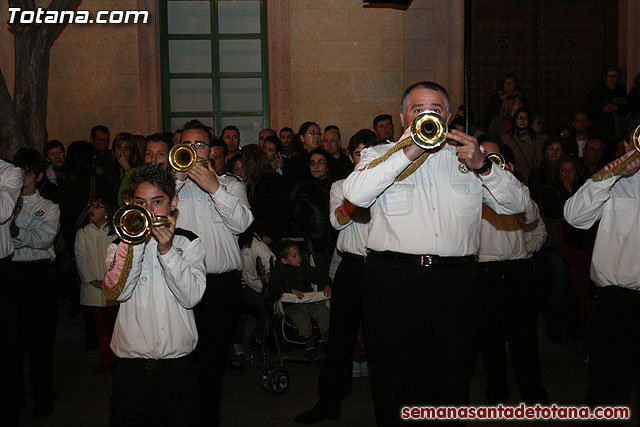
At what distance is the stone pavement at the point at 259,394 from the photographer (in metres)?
6.04

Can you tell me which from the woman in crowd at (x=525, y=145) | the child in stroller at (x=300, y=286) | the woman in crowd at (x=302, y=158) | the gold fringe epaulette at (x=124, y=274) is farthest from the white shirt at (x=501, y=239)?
the woman in crowd at (x=525, y=145)

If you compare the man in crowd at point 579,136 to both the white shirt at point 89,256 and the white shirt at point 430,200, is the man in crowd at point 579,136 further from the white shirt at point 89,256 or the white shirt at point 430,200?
the white shirt at point 430,200

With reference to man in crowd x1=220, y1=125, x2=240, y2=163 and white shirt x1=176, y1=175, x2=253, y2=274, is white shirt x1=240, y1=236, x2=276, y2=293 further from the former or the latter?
man in crowd x1=220, y1=125, x2=240, y2=163

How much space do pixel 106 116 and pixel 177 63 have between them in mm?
1441

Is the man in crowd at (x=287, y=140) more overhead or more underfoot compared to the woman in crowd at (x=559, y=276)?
more overhead

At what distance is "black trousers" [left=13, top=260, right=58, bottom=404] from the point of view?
611 centimetres

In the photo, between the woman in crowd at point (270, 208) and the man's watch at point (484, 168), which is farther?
the woman in crowd at point (270, 208)

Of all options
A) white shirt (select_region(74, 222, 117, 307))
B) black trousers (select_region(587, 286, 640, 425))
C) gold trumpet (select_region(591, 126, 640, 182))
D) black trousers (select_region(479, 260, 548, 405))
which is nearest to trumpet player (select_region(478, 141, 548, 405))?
black trousers (select_region(479, 260, 548, 405))

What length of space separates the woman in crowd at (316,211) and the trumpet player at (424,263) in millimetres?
3409

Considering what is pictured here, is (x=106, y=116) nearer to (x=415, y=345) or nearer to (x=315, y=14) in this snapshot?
(x=315, y=14)

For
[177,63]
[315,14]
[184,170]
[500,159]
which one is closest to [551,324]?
[500,159]

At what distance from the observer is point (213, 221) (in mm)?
5258

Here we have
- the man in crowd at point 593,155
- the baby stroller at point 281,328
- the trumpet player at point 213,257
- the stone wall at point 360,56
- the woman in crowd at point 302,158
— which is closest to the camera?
the trumpet player at point 213,257

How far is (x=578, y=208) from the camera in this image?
4469 millimetres
